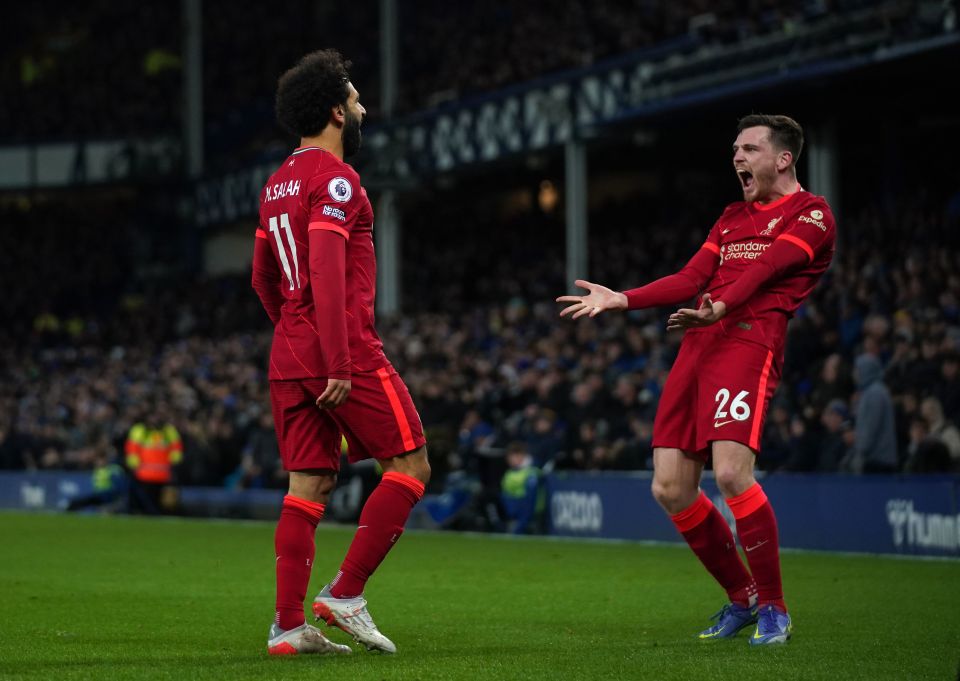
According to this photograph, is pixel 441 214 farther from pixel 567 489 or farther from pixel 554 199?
pixel 567 489

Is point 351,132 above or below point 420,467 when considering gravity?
above

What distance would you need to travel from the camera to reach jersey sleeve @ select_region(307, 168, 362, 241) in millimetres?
6488

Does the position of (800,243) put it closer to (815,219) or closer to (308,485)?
(815,219)

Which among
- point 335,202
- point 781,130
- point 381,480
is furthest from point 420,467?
point 781,130

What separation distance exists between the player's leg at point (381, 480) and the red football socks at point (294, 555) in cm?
9

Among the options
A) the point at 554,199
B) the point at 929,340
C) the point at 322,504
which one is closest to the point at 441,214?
the point at 554,199

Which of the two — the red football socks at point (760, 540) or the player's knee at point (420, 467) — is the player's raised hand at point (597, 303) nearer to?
the player's knee at point (420, 467)

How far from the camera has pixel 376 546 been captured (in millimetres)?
6668

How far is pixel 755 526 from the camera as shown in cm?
713

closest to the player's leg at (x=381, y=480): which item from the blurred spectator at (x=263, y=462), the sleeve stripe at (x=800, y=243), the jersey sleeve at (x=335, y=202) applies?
the jersey sleeve at (x=335, y=202)

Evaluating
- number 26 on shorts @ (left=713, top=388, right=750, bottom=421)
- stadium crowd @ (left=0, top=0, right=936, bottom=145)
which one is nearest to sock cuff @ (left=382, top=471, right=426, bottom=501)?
number 26 on shorts @ (left=713, top=388, right=750, bottom=421)

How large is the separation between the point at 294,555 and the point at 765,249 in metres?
2.45

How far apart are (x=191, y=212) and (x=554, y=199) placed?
1191cm

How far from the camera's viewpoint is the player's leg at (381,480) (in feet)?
21.5
